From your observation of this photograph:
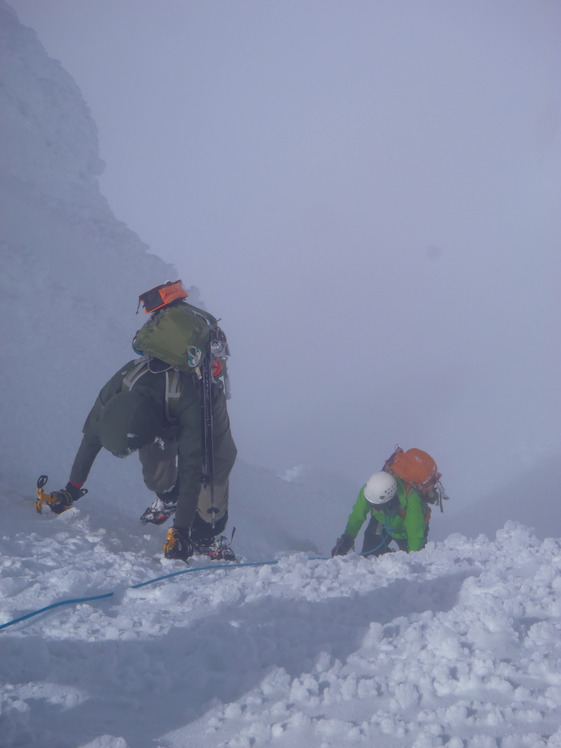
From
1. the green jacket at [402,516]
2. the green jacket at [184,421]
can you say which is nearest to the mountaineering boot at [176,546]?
the green jacket at [184,421]

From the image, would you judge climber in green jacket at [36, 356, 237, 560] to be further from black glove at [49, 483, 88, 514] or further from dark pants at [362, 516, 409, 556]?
dark pants at [362, 516, 409, 556]

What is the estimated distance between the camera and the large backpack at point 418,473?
5238 millimetres

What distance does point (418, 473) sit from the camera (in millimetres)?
5234

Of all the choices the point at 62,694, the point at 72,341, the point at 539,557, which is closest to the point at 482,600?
the point at 539,557

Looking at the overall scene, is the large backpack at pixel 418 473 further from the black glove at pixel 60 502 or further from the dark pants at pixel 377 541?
the black glove at pixel 60 502

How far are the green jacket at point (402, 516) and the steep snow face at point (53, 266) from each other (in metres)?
3.96

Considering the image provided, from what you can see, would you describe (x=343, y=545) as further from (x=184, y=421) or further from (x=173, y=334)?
(x=173, y=334)

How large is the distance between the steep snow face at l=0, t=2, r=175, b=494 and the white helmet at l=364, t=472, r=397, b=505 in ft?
13.4

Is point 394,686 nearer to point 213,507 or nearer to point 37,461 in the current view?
point 213,507

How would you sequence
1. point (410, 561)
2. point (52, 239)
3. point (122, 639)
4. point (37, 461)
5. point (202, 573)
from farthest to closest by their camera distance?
point (52, 239), point (37, 461), point (410, 561), point (202, 573), point (122, 639)

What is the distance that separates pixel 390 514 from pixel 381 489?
426 mm

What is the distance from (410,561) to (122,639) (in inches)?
83.2

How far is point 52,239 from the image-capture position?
39.1ft

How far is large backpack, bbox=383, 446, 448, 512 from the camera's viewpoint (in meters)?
5.24
